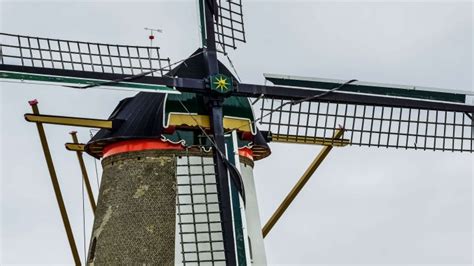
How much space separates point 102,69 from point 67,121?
43.6 inches

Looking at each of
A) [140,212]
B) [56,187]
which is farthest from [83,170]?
[140,212]

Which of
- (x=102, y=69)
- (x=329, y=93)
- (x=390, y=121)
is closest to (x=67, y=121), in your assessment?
(x=102, y=69)

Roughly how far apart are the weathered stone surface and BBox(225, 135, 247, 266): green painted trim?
2.98 feet

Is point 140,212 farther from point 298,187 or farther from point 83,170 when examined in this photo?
point 298,187

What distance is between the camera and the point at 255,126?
1546cm

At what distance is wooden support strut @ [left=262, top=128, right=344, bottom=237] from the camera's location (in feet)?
55.5

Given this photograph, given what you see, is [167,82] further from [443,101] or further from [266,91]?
[443,101]

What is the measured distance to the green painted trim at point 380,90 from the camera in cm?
1518

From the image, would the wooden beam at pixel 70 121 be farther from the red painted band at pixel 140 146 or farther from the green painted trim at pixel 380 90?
the green painted trim at pixel 380 90

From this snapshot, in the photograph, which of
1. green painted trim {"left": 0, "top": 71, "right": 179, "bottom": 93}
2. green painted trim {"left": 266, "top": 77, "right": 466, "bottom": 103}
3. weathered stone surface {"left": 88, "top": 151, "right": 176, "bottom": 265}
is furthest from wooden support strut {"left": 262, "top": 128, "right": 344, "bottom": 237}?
green painted trim {"left": 0, "top": 71, "right": 179, "bottom": 93}

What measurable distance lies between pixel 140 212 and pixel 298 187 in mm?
3006

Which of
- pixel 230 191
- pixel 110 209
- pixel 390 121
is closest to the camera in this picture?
pixel 230 191

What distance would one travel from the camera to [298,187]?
17.0 metres

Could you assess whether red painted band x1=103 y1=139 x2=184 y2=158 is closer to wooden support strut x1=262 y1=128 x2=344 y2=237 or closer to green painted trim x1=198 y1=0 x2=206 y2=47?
green painted trim x1=198 y1=0 x2=206 y2=47
